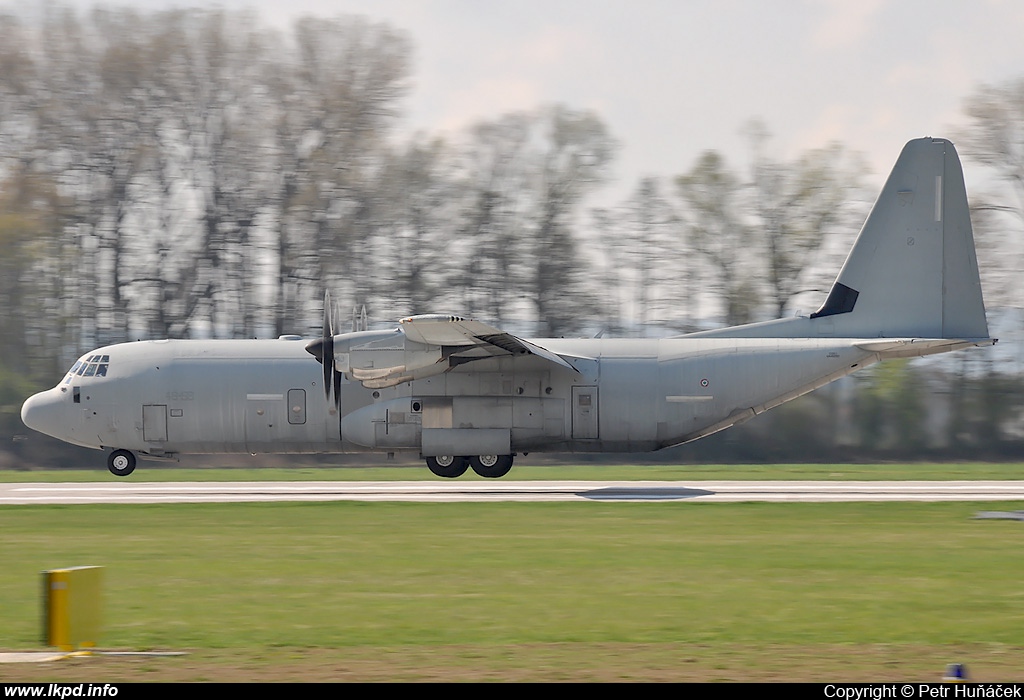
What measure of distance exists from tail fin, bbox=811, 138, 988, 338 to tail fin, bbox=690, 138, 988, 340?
0.08 ft

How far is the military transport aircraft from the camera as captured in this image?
26156 millimetres

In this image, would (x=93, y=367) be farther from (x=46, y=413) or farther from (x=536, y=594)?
(x=536, y=594)

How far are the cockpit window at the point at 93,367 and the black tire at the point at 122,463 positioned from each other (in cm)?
206

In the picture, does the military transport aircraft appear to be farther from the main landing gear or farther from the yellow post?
the yellow post

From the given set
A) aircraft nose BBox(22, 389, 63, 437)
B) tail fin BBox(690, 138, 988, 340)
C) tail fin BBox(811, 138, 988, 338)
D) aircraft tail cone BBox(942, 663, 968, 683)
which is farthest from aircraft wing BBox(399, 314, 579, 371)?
aircraft tail cone BBox(942, 663, 968, 683)

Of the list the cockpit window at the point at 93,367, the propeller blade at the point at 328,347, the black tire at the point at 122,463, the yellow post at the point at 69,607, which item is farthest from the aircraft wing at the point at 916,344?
the yellow post at the point at 69,607

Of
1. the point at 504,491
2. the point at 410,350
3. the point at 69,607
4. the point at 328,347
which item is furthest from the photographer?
the point at 504,491

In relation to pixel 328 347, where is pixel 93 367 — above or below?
below

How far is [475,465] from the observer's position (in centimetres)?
2797

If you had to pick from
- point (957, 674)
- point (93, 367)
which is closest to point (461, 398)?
point (93, 367)

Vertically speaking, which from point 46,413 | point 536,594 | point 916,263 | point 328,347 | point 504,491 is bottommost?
point 536,594

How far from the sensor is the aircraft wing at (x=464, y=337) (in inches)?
904

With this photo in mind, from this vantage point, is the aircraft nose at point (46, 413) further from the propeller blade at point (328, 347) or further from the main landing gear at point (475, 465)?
the main landing gear at point (475, 465)

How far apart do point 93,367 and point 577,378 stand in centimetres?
1217
